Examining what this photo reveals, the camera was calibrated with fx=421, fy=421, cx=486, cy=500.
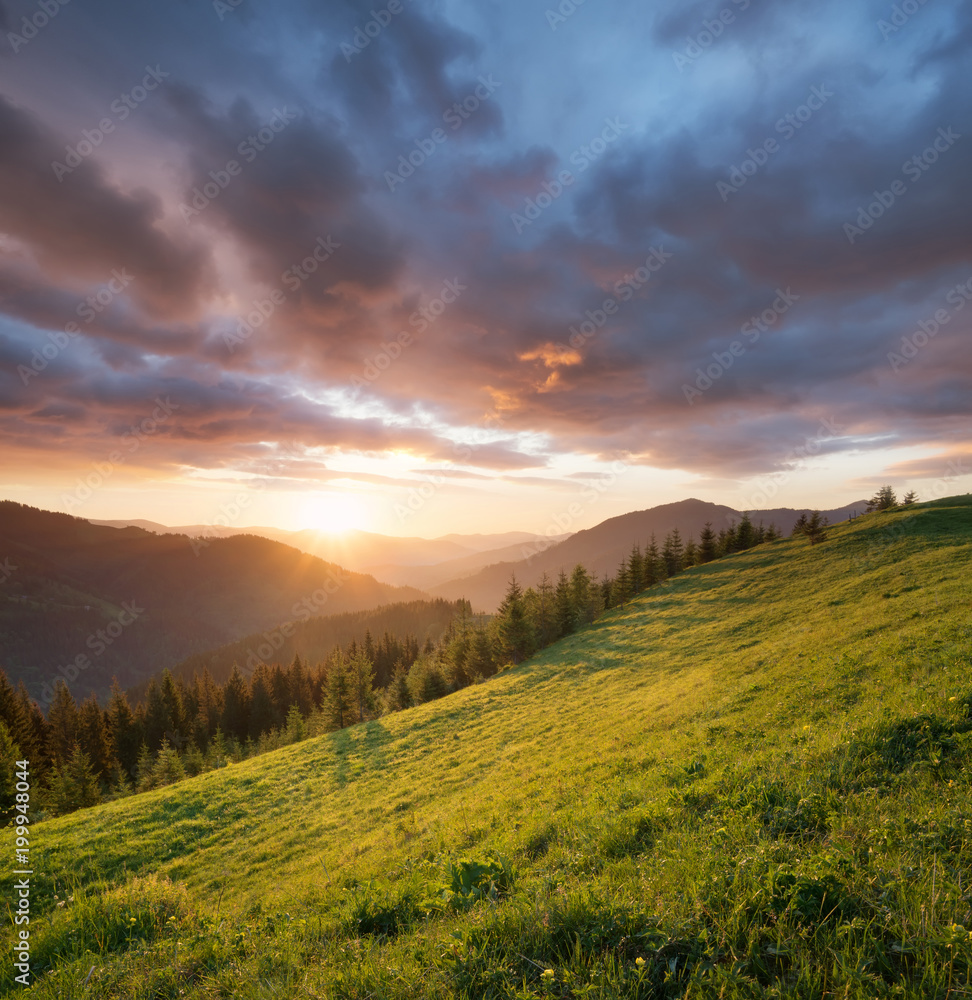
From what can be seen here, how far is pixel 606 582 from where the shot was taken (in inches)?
2886

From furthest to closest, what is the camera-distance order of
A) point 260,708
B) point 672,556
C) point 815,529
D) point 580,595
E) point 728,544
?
point 260,708 → point 672,556 → point 728,544 → point 580,595 → point 815,529

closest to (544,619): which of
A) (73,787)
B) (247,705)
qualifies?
(73,787)

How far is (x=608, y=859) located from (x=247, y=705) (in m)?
88.5

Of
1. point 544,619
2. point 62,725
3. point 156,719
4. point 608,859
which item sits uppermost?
point 608,859

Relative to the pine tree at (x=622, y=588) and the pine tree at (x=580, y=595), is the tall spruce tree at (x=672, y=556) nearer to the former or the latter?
the pine tree at (x=622, y=588)

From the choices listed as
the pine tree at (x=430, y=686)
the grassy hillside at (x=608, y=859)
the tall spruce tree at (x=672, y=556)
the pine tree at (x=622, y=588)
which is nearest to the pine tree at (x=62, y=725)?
the pine tree at (x=430, y=686)

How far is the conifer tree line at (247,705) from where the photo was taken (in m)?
47.0

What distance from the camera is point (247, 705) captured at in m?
75.8

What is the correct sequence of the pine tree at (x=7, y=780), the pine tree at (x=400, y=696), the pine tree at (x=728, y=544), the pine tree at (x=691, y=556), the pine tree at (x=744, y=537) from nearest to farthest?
the pine tree at (x=7, y=780), the pine tree at (x=400, y=696), the pine tree at (x=744, y=537), the pine tree at (x=728, y=544), the pine tree at (x=691, y=556)

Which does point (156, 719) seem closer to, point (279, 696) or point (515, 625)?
point (279, 696)

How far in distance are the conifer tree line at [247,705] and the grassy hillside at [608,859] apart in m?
36.6

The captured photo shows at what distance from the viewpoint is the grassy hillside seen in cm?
381

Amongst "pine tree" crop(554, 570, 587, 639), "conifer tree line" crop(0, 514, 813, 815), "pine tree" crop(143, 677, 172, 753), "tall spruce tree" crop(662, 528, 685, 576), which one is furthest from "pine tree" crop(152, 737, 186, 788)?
"tall spruce tree" crop(662, 528, 685, 576)

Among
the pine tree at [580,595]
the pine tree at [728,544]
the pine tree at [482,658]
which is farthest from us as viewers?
the pine tree at [728,544]
